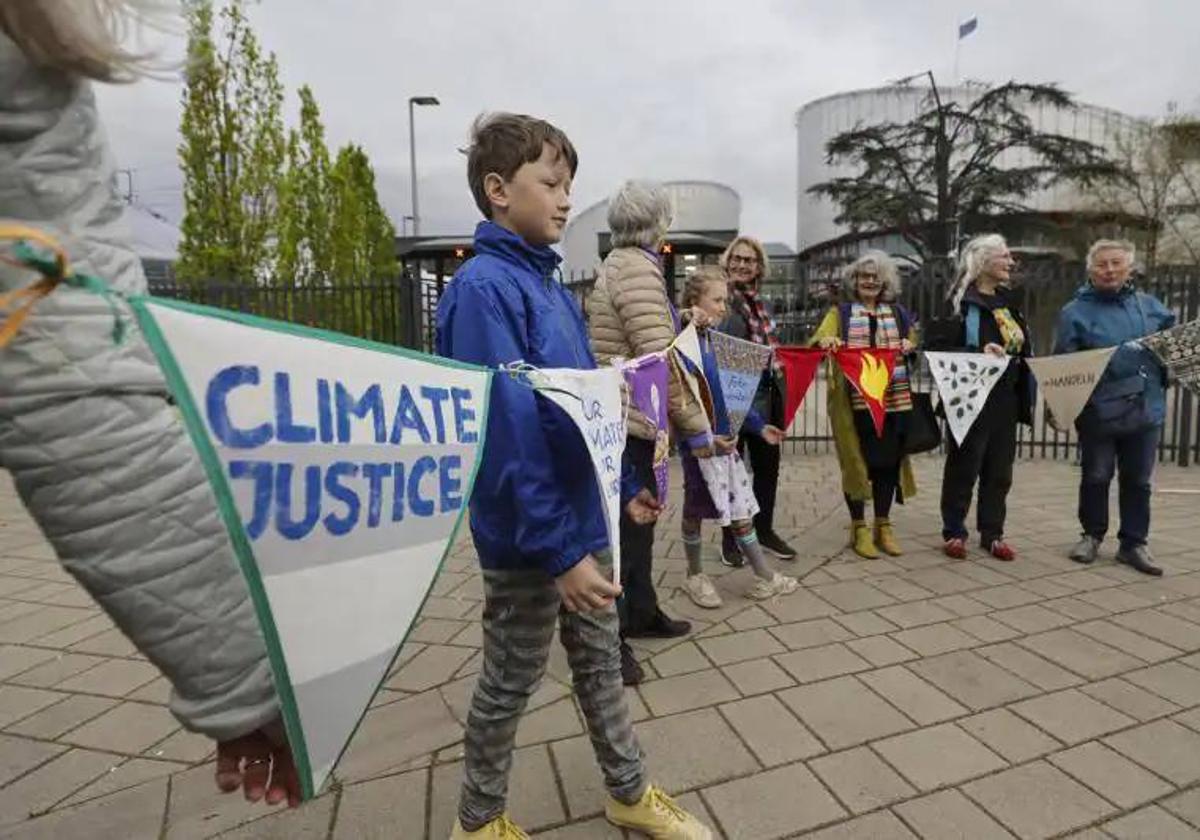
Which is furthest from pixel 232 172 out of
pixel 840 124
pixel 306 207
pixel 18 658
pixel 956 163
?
pixel 840 124

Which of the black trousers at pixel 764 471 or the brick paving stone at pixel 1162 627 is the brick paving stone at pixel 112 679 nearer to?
the black trousers at pixel 764 471

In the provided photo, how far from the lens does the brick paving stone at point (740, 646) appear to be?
130 inches

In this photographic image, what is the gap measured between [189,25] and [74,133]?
0.77 ft

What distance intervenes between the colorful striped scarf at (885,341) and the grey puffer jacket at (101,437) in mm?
4467

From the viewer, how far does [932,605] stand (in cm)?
393

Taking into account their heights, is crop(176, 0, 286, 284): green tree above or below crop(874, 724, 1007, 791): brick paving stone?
above

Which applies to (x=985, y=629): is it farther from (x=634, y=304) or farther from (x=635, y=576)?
(x=634, y=304)

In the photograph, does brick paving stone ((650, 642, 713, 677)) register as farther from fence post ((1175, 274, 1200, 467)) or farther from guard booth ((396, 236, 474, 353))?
fence post ((1175, 274, 1200, 467))

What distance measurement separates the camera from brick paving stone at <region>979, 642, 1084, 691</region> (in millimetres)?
3041

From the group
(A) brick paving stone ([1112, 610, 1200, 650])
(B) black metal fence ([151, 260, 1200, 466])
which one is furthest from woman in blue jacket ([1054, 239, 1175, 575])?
(B) black metal fence ([151, 260, 1200, 466])

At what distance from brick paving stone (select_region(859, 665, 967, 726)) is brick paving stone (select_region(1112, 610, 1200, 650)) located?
1363 mm

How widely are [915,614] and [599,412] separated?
273cm

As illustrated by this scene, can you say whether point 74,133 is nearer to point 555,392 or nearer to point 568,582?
point 555,392

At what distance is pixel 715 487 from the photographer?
155 inches
